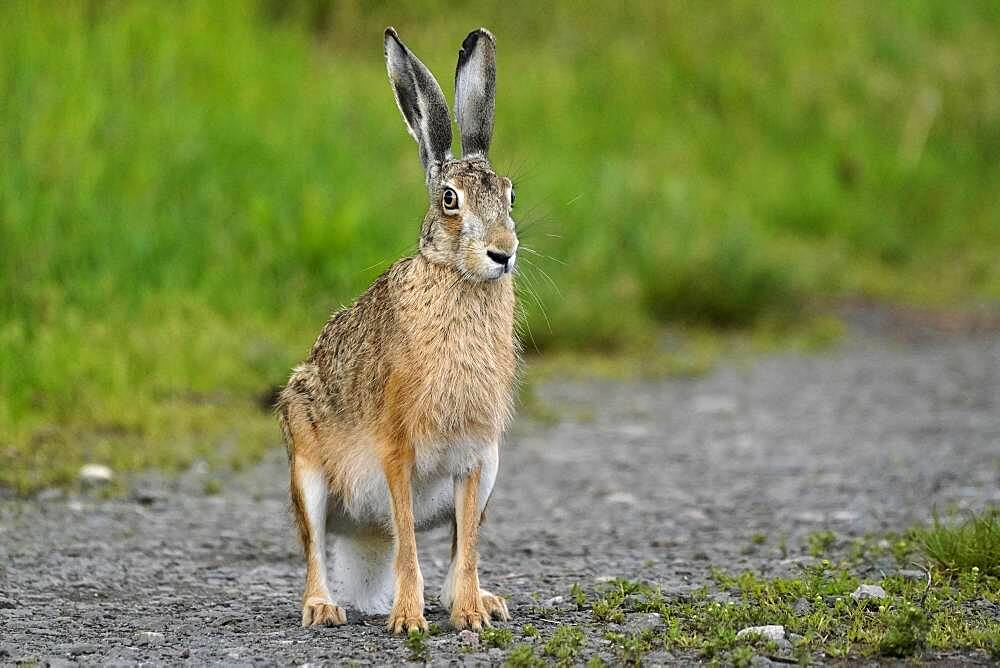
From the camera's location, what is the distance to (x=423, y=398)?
4922 millimetres

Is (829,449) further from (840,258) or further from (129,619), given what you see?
(840,258)

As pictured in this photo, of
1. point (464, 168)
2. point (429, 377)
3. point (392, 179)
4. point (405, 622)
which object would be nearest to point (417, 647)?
point (405, 622)

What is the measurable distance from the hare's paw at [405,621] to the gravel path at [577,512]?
5cm

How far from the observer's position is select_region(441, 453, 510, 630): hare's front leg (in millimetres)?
4926

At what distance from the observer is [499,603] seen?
5059mm

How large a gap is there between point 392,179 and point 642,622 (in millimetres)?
7540

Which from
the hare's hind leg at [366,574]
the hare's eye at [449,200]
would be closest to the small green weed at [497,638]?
the hare's hind leg at [366,574]

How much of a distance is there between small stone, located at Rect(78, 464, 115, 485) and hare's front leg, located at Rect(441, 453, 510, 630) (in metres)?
3.01

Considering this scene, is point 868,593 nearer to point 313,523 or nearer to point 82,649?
point 313,523

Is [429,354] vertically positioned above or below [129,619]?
above

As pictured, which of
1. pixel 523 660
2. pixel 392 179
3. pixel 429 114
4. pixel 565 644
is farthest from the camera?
pixel 392 179

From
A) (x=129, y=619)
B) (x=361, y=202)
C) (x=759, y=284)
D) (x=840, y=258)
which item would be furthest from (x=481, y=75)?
(x=840, y=258)

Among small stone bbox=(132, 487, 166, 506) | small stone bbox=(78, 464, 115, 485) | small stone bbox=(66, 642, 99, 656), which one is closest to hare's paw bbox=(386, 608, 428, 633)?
small stone bbox=(66, 642, 99, 656)

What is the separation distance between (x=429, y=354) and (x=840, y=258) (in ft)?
32.9
